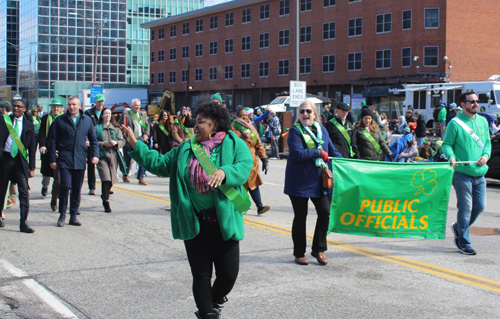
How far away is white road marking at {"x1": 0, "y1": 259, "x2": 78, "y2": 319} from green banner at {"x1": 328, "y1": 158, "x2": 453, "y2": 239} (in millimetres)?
2784

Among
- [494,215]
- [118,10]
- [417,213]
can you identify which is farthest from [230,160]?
[118,10]

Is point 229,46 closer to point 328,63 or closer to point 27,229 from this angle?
point 328,63

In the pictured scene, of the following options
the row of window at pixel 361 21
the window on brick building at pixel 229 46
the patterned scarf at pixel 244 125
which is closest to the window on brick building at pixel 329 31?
the row of window at pixel 361 21

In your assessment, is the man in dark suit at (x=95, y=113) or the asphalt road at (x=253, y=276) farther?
the man in dark suit at (x=95, y=113)

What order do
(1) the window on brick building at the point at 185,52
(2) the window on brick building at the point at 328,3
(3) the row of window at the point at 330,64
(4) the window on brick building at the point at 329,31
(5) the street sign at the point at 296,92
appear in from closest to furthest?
(5) the street sign at the point at 296,92
(3) the row of window at the point at 330,64
(2) the window on brick building at the point at 328,3
(4) the window on brick building at the point at 329,31
(1) the window on brick building at the point at 185,52

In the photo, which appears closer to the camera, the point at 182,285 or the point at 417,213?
the point at 182,285

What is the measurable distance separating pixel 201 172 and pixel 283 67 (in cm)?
4888

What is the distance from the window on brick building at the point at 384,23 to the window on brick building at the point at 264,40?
12.6 meters

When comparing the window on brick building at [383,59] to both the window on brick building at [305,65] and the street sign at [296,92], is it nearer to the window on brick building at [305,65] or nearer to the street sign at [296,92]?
the window on brick building at [305,65]

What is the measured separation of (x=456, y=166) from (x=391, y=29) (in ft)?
130

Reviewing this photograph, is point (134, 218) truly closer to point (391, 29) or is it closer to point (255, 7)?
point (391, 29)

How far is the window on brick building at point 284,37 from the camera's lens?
51.1 metres

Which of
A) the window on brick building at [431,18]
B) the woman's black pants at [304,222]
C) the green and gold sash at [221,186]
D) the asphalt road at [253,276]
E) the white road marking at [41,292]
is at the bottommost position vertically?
the white road marking at [41,292]

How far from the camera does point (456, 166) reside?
6.29 m
